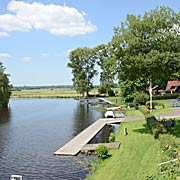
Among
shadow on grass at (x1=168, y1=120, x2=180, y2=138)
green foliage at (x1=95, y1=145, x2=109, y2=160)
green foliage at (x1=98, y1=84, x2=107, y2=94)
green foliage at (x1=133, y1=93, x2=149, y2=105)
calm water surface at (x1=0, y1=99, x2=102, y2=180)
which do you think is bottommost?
calm water surface at (x1=0, y1=99, x2=102, y2=180)

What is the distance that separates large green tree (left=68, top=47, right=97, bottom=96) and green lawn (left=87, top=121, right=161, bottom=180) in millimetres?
68166

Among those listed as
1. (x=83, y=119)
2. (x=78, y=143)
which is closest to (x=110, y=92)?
(x=83, y=119)

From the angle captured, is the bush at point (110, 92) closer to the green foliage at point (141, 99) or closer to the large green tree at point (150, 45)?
the green foliage at point (141, 99)

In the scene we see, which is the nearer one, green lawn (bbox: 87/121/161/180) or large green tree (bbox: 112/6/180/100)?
green lawn (bbox: 87/121/161/180)

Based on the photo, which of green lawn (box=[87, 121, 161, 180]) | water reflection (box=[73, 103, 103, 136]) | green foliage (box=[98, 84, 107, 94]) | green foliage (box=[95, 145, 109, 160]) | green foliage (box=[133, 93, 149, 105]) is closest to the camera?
green lawn (box=[87, 121, 161, 180])

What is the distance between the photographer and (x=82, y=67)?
3652 inches

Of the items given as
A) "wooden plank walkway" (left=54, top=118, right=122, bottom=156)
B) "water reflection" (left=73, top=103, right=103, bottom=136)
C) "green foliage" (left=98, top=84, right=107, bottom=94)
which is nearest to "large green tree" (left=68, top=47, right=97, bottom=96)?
"green foliage" (left=98, top=84, right=107, bottom=94)

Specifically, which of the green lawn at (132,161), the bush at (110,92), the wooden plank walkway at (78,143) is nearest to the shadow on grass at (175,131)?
the green lawn at (132,161)

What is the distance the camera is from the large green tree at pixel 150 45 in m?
22.1

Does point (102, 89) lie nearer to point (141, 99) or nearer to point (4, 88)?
point (4, 88)

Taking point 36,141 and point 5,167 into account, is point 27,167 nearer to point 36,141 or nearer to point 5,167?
point 5,167

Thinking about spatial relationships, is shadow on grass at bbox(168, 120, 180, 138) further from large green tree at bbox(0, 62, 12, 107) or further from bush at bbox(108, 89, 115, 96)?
bush at bbox(108, 89, 115, 96)

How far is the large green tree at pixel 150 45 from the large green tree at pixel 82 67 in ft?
219

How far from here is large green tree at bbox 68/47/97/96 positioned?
90.7 meters
